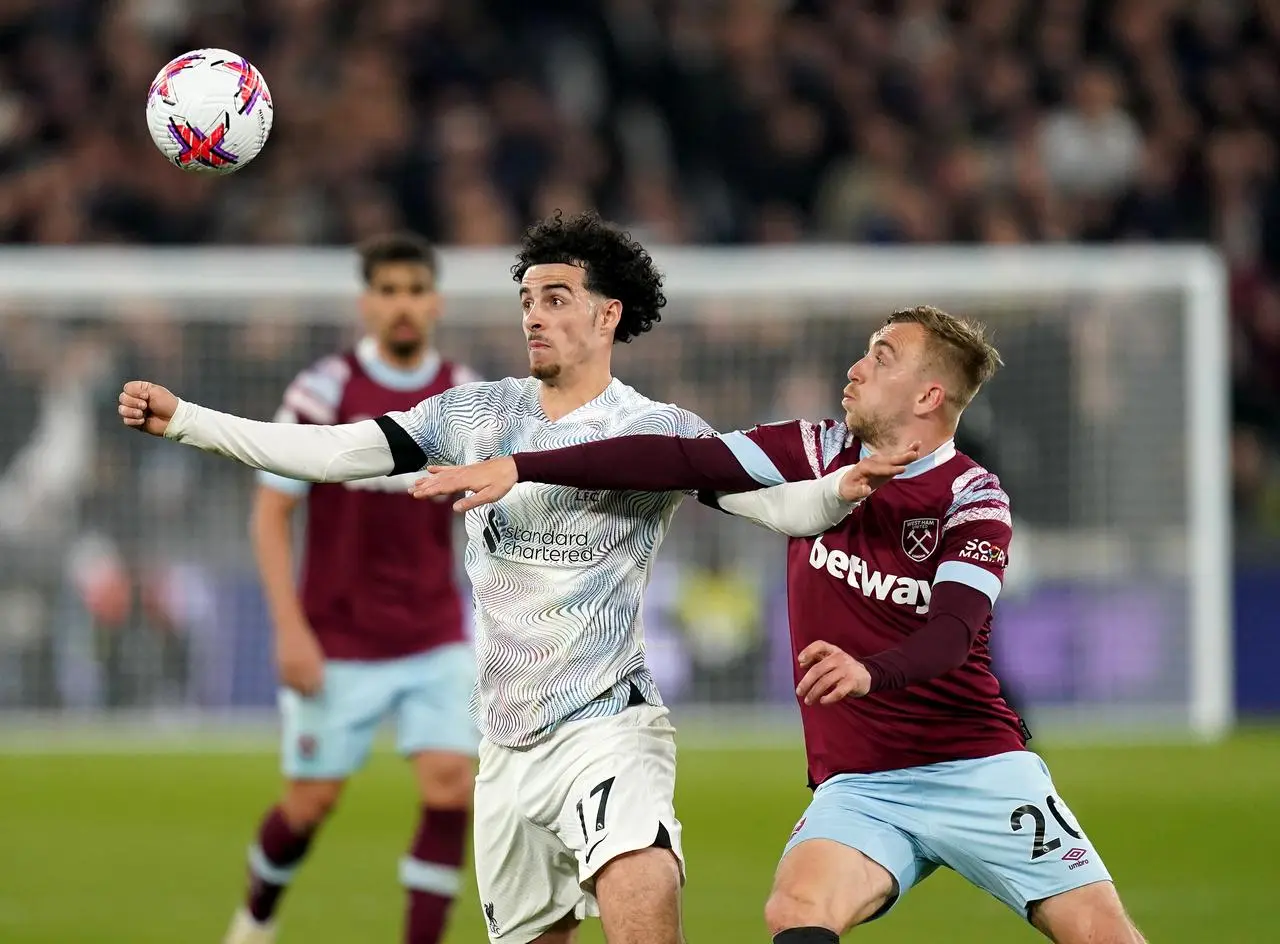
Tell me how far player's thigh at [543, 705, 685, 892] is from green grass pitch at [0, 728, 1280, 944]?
2.64 m

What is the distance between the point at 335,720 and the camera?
7.48 m

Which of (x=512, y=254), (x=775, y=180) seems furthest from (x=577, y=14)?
(x=512, y=254)

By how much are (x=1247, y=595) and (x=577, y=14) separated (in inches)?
296

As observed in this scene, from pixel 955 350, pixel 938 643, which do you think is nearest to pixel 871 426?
pixel 955 350

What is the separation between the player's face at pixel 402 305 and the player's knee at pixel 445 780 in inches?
55.7

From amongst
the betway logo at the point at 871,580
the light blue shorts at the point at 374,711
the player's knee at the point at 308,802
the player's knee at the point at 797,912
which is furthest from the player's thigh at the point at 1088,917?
the player's knee at the point at 308,802

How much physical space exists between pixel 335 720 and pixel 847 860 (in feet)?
9.66

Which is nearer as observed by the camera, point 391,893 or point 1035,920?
point 1035,920

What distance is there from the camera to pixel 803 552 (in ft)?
17.4

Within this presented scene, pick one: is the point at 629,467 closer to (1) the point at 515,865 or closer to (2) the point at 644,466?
(2) the point at 644,466

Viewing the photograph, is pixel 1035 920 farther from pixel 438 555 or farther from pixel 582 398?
pixel 438 555

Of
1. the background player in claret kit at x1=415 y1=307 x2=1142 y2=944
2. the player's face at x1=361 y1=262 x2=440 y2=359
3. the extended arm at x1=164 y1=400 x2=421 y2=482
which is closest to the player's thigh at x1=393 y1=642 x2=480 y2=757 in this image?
the player's face at x1=361 y1=262 x2=440 y2=359

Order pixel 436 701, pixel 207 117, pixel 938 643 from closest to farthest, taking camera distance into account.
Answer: pixel 938 643 < pixel 207 117 < pixel 436 701

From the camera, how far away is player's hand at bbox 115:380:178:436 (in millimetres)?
4984
